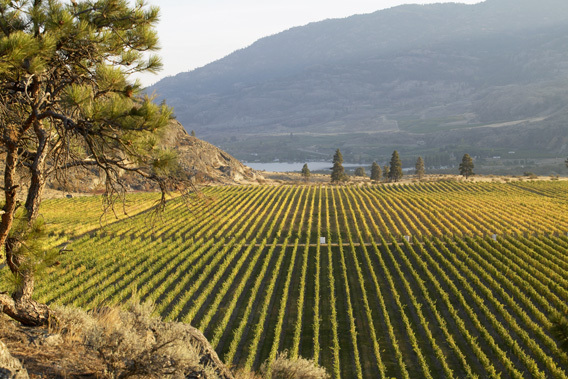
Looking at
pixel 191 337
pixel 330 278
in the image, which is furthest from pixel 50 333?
pixel 330 278

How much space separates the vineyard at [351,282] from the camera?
16.0 m

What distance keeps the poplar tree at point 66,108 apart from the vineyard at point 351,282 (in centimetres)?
112

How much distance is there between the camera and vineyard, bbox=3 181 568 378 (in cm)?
1597

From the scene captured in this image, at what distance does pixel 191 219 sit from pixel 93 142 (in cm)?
3244

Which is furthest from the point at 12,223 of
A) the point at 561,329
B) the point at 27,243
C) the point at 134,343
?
the point at 561,329

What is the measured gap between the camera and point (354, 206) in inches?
1820

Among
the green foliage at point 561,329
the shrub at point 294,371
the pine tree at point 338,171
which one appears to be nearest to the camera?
the green foliage at point 561,329

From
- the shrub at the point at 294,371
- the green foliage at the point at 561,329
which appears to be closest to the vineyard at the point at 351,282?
the shrub at the point at 294,371

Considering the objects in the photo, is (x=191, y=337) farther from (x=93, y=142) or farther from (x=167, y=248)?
(x=167, y=248)

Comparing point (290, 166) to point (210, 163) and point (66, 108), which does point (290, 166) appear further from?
point (66, 108)

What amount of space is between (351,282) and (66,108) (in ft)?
66.3

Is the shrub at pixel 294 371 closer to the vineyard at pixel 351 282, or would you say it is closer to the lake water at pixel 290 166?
the vineyard at pixel 351 282

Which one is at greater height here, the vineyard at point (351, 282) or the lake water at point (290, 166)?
the lake water at point (290, 166)

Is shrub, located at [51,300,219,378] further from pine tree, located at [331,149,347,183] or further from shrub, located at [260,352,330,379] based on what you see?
pine tree, located at [331,149,347,183]
